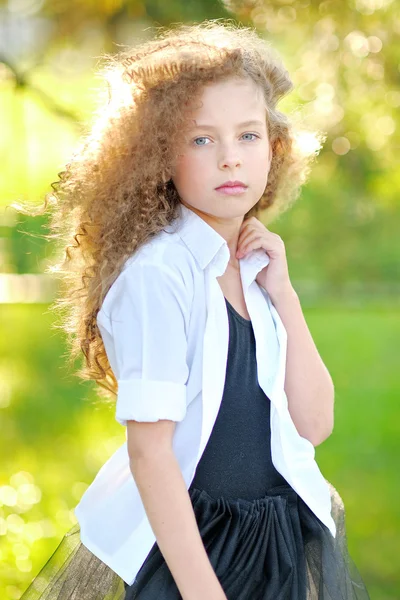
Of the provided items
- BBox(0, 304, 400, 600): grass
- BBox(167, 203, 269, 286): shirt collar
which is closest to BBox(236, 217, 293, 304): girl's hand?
BBox(167, 203, 269, 286): shirt collar

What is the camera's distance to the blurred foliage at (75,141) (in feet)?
9.73

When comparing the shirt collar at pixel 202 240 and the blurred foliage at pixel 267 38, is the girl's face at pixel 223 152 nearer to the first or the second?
the shirt collar at pixel 202 240

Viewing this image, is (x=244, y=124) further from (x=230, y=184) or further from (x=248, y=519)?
(x=248, y=519)

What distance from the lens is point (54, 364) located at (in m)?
5.40

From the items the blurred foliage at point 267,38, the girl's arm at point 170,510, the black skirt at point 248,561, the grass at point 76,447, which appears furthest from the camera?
the blurred foliage at point 267,38

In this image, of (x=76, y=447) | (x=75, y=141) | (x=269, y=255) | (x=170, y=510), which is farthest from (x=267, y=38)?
(x=170, y=510)

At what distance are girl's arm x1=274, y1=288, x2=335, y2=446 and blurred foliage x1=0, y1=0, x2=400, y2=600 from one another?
114cm

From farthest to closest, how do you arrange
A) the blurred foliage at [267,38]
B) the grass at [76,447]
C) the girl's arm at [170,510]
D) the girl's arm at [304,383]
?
the blurred foliage at [267,38]
the grass at [76,447]
the girl's arm at [304,383]
the girl's arm at [170,510]

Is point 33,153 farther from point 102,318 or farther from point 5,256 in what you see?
point 102,318

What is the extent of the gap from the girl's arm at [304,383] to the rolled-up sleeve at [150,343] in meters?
0.27

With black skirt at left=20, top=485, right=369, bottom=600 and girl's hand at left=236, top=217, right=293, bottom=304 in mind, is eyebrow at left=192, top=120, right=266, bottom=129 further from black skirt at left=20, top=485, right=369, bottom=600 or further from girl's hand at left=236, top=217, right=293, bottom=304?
black skirt at left=20, top=485, right=369, bottom=600

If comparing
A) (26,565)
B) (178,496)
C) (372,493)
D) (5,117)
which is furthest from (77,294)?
(5,117)

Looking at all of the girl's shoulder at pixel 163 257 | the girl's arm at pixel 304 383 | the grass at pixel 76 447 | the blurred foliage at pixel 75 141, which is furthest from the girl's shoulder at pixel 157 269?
the blurred foliage at pixel 75 141

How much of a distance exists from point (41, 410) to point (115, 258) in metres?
3.25
